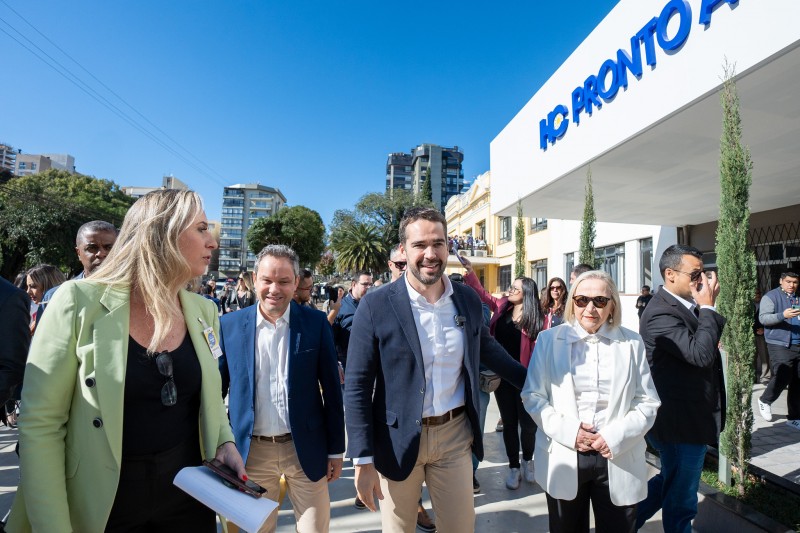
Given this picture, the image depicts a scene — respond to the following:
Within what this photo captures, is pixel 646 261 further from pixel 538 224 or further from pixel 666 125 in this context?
pixel 666 125

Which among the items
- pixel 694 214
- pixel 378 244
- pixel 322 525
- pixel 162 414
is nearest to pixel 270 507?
pixel 162 414

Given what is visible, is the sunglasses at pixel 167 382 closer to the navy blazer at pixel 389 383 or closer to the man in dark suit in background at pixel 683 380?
the navy blazer at pixel 389 383

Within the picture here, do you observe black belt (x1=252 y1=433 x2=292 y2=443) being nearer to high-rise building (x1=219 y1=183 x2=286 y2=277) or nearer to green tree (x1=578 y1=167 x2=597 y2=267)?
green tree (x1=578 y1=167 x2=597 y2=267)

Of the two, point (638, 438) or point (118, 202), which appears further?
point (118, 202)

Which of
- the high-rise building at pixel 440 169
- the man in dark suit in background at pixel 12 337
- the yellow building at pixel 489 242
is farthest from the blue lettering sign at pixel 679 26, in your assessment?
the high-rise building at pixel 440 169

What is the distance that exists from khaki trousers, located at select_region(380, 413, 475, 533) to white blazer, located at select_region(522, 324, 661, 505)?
1.51 ft

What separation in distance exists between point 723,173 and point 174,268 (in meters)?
4.40

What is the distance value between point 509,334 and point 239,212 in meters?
123

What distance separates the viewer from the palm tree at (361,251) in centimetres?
3791

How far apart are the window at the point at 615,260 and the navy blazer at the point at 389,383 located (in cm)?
1285

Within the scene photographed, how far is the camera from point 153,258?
5.10ft

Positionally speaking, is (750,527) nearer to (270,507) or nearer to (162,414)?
(270,507)

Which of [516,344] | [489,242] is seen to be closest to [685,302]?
[516,344]

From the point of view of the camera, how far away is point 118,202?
38.7 m
